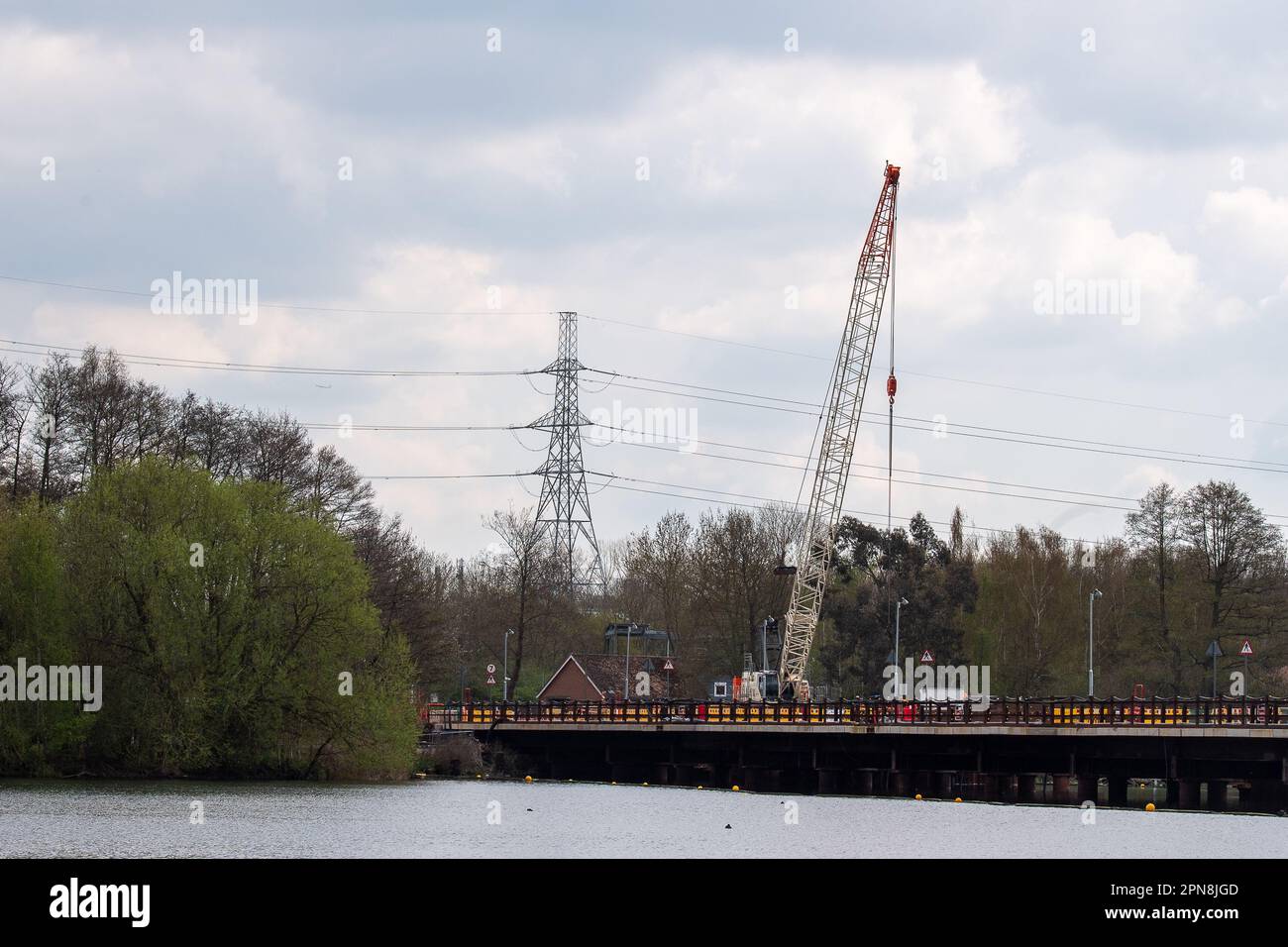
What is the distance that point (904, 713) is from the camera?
7362 centimetres

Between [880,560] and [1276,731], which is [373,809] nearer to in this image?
[1276,731]

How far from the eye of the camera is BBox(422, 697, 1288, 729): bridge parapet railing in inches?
2530

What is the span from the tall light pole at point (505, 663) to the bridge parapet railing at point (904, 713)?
15448 millimetres

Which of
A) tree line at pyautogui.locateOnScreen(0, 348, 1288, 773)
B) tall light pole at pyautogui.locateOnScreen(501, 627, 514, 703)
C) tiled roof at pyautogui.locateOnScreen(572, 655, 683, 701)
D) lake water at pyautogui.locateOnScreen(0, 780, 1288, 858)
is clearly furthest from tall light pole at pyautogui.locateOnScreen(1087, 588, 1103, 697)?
tall light pole at pyautogui.locateOnScreen(501, 627, 514, 703)

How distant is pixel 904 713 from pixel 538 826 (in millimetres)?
27198

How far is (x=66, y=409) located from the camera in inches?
3147

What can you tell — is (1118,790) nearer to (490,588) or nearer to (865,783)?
(865,783)

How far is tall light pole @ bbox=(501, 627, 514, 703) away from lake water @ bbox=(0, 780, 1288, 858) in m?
35.4

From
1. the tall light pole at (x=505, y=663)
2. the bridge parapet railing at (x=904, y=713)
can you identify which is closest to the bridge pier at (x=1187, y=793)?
the bridge parapet railing at (x=904, y=713)

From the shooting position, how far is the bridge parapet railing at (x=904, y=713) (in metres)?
64.2

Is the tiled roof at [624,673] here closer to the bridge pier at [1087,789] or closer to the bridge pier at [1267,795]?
the bridge pier at [1087,789]

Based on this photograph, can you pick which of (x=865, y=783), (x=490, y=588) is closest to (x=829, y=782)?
(x=865, y=783)

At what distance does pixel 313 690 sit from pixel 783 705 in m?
21.1

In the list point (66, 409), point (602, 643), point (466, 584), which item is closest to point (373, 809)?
point (66, 409)
